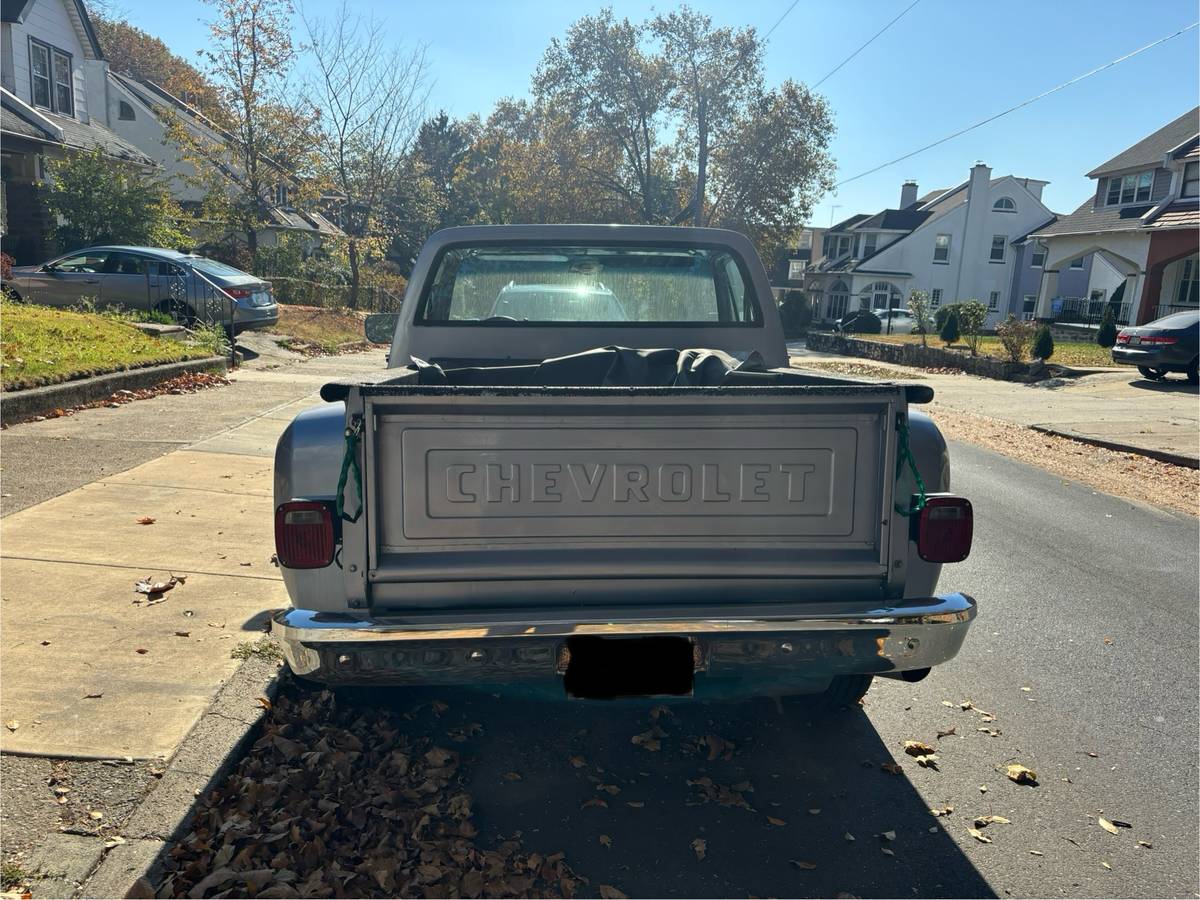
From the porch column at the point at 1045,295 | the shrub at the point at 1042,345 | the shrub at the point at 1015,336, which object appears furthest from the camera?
the porch column at the point at 1045,295

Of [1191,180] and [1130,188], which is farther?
[1130,188]

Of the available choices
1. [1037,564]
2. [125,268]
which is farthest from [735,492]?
[125,268]

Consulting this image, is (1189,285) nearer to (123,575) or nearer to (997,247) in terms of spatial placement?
(997,247)

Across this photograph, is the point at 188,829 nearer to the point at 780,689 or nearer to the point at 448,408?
the point at 448,408

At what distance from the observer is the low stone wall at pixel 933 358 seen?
20514 mm

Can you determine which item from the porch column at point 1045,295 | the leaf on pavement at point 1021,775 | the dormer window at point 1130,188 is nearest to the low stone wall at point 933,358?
the porch column at point 1045,295

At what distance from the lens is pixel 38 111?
899 inches

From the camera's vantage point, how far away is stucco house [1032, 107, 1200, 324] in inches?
1188

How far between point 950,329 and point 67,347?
25.8 metres

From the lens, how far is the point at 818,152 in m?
48.1

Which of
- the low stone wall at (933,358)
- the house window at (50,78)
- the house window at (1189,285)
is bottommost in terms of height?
the low stone wall at (933,358)

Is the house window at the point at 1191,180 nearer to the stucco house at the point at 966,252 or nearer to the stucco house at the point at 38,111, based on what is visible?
the stucco house at the point at 966,252

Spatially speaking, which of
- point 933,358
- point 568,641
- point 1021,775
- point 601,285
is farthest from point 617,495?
point 933,358

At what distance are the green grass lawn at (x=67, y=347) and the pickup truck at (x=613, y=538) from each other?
7.03m
